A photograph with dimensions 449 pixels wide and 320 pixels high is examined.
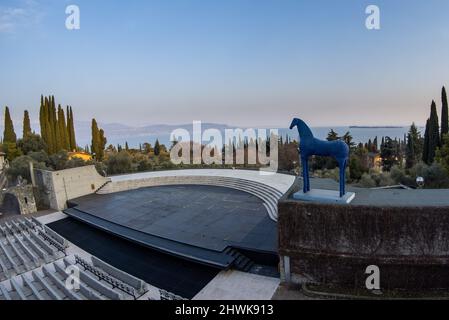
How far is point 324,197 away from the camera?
8.01 meters

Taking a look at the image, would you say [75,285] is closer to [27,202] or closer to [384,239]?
[384,239]

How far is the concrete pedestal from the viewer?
7751 mm

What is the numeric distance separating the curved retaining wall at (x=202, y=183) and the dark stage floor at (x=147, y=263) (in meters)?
6.68

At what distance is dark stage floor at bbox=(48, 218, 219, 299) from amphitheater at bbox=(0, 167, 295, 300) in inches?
1.5

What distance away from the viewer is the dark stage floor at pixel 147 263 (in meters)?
8.61

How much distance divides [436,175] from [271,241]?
1460 cm

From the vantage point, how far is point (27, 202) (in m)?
17.2

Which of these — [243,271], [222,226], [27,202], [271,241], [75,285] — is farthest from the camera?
[27,202]

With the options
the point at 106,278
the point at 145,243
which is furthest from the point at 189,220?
the point at 106,278

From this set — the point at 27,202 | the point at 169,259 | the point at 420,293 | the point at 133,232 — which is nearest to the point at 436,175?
the point at 420,293

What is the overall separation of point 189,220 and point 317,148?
751 cm

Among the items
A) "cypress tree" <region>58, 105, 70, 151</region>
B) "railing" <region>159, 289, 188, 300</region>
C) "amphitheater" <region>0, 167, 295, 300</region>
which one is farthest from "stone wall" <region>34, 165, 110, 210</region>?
"cypress tree" <region>58, 105, 70, 151</region>

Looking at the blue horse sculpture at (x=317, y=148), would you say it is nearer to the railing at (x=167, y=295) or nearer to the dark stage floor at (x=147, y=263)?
the dark stage floor at (x=147, y=263)
